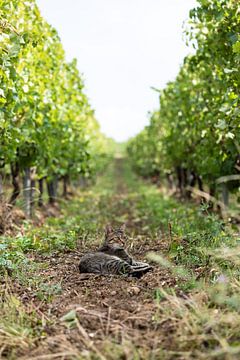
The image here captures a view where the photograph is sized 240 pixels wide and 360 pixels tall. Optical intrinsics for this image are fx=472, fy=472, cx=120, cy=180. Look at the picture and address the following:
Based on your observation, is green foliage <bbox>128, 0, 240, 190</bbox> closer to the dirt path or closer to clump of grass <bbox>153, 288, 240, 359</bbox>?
the dirt path

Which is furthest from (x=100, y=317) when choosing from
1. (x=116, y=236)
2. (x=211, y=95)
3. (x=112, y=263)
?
(x=211, y=95)

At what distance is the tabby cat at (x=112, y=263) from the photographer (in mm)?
4867

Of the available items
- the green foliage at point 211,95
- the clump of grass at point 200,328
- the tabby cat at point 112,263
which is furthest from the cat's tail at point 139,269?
the green foliage at point 211,95

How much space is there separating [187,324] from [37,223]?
7.53 meters

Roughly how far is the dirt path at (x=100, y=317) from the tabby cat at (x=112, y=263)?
109mm

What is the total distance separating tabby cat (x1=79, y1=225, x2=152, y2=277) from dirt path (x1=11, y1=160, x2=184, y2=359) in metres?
0.11

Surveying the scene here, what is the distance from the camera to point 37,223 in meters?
10.4

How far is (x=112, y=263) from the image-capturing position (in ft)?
16.1

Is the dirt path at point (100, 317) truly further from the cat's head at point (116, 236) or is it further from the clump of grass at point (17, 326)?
the cat's head at point (116, 236)

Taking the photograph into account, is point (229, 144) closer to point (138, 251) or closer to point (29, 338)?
point (138, 251)

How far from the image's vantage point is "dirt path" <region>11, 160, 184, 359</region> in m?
3.17

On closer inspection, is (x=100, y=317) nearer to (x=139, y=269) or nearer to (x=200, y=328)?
(x=200, y=328)

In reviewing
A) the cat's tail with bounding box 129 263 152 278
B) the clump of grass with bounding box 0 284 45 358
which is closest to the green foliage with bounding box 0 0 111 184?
Result: the cat's tail with bounding box 129 263 152 278

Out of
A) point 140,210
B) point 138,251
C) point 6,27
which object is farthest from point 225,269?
point 140,210
